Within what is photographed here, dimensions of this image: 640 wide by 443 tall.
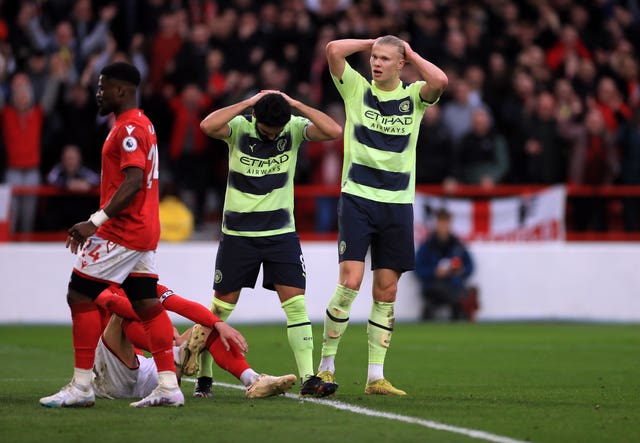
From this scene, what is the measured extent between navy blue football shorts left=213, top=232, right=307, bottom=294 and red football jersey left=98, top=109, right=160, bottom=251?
0.98 m

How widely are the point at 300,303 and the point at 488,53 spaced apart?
1292 centimetres

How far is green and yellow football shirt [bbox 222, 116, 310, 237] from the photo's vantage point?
31.1 ft

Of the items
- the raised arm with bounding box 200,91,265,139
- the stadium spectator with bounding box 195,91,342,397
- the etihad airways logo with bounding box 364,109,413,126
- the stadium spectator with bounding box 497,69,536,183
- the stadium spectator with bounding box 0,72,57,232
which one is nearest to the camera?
the raised arm with bounding box 200,91,265,139

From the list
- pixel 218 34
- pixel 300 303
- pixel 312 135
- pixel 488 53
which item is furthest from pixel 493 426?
pixel 488 53

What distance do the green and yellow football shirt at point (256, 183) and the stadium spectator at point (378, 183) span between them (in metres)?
0.56

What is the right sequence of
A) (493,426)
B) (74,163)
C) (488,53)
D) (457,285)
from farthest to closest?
(488,53), (457,285), (74,163), (493,426)

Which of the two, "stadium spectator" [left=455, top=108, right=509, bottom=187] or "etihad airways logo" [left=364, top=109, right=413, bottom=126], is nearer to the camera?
"etihad airways logo" [left=364, top=109, right=413, bottom=126]

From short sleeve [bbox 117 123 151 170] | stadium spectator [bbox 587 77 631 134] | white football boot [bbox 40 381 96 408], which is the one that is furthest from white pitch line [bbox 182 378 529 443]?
stadium spectator [bbox 587 77 631 134]

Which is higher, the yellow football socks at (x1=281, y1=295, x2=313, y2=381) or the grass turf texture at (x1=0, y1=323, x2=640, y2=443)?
the yellow football socks at (x1=281, y1=295, x2=313, y2=381)

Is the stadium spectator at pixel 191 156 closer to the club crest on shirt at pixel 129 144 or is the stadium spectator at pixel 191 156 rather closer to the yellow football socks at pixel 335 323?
the yellow football socks at pixel 335 323

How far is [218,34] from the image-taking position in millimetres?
19922

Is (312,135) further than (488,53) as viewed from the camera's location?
No

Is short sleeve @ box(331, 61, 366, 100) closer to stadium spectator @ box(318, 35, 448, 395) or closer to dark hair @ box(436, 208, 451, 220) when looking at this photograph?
stadium spectator @ box(318, 35, 448, 395)

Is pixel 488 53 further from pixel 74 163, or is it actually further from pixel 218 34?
pixel 74 163
